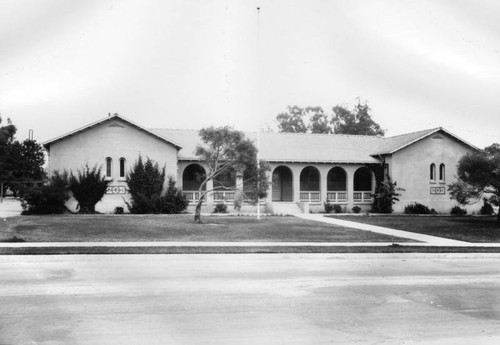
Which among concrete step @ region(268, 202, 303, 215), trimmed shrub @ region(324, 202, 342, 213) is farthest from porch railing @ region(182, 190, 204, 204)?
trimmed shrub @ region(324, 202, 342, 213)

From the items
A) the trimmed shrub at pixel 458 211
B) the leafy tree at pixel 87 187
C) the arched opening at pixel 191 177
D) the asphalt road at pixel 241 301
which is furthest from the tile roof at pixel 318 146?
the asphalt road at pixel 241 301

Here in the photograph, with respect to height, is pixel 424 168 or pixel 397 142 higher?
pixel 397 142

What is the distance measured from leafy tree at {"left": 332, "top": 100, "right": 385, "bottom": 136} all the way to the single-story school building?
2633 centimetres

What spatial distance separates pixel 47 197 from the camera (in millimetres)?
31062

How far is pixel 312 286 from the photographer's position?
10320mm

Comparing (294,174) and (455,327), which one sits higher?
(294,174)

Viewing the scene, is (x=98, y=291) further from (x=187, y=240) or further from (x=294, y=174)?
(x=294, y=174)

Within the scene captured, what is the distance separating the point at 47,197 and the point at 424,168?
26071 mm

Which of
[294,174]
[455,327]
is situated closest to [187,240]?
[455,327]

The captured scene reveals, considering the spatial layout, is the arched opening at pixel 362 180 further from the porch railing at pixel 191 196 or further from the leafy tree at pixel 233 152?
the leafy tree at pixel 233 152

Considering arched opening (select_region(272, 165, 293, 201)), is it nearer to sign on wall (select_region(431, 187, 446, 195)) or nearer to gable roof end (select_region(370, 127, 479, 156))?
gable roof end (select_region(370, 127, 479, 156))

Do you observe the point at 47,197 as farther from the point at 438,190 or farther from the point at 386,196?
the point at 438,190

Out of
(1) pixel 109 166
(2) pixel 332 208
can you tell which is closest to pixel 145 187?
(1) pixel 109 166

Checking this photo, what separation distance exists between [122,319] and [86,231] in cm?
1357
